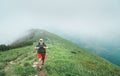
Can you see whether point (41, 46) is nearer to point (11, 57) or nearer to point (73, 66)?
point (73, 66)

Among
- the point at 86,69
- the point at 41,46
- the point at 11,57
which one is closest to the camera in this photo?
the point at 41,46

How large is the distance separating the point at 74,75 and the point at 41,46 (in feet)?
19.6

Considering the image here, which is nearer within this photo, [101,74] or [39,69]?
[39,69]

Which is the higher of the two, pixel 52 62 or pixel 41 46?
pixel 41 46

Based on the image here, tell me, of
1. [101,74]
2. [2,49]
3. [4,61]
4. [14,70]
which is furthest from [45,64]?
[2,49]

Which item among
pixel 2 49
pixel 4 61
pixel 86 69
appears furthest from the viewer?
pixel 2 49

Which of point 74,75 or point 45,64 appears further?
point 45,64

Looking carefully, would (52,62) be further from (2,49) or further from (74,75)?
(2,49)

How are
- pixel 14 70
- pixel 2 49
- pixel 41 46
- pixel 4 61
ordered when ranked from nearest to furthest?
pixel 41 46, pixel 14 70, pixel 4 61, pixel 2 49

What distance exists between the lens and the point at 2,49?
7188 centimetres

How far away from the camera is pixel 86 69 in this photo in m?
43.6

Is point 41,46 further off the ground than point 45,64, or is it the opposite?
point 41,46

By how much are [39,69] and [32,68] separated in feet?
5.28

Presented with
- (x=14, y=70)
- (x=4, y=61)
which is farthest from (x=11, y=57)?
(x=14, y=70)
